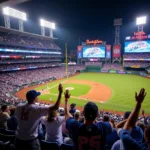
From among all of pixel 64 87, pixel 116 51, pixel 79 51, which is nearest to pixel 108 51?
pixel 116 51

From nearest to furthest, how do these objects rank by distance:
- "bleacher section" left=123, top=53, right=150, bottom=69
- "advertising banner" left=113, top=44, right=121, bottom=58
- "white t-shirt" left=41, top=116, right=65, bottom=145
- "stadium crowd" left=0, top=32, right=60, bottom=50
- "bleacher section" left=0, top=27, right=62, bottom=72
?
"white t-shirt" left=41, top=116, right=65, bottom=145 < "bleacher section" left=0, top=27, right=62, bottom=72 < "stadium crowd" left=0, top=32, right=60, bottom=50 < "bleacher section" left=123, top=53, right=150, bottom=69 < "advertising banner" left=113, top=44, right=121, bottom=58

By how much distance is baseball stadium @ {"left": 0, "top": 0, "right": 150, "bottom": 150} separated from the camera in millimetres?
3518

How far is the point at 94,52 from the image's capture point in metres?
68.8

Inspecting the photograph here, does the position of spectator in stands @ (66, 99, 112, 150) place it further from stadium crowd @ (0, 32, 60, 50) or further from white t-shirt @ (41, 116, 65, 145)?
stadium crowd @ (0, 32, 60, 50)

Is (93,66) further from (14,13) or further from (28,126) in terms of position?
(28,126)

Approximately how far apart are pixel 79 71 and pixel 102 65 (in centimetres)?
1162

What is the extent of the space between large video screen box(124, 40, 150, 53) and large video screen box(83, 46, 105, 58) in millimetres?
10836

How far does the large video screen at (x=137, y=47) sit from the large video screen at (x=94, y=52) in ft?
35.6

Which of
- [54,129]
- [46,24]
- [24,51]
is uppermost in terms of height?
[46,24]

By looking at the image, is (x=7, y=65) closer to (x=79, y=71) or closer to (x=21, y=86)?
(x=21, y=86)

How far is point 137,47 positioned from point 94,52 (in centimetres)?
1892

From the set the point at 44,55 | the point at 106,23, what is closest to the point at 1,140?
the point at 44,55

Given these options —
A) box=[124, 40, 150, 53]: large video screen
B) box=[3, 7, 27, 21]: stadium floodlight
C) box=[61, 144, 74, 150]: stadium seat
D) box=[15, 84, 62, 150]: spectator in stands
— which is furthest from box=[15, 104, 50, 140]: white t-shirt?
box=[124, 40, 150, 53]: large video screen

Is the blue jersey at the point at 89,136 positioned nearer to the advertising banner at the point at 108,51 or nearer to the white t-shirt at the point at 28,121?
the white t-shirt at the point at 28,121
